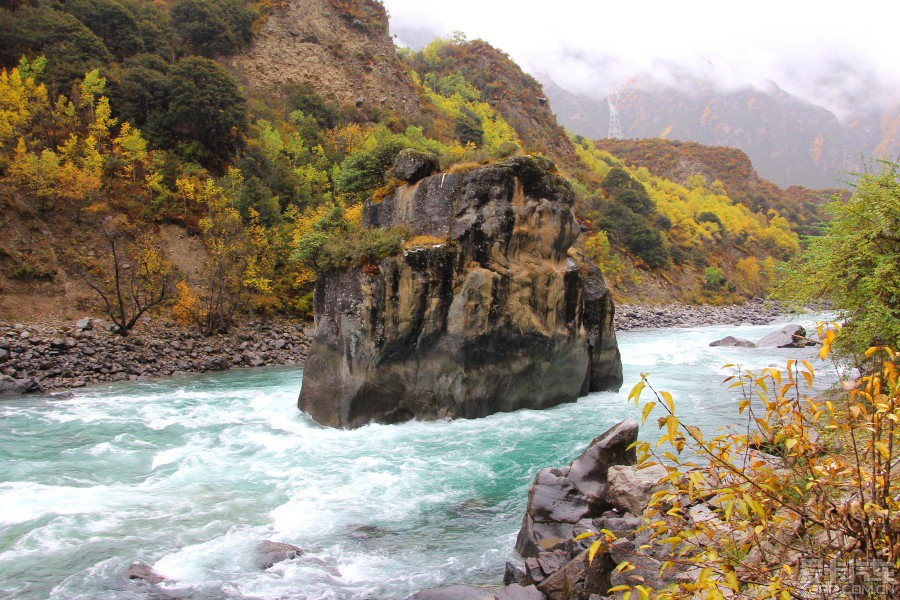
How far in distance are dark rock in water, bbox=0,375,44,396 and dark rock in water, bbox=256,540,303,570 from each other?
635 inches

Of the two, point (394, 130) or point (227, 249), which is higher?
point (394, 130)

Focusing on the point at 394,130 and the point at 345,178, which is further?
the point at 394,130

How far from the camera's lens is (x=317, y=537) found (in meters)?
9.63

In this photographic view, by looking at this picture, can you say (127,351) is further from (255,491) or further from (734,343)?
(734,343)

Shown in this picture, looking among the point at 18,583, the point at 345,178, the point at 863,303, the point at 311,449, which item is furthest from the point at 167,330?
the point at 863,303

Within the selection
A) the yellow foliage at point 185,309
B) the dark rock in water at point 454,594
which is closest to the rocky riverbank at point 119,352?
the yellow foliage at point 185,309

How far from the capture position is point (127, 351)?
24.2 meters

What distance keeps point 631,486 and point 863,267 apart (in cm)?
608

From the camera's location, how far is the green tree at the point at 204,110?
37281 mm

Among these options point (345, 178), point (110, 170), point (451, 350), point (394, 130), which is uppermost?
point (394, 130)

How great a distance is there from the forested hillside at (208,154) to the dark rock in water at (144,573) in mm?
10345

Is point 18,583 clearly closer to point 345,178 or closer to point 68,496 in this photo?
point 68,496

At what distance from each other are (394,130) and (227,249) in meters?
29.8

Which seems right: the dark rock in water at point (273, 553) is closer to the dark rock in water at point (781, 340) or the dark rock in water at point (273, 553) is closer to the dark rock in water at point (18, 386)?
the dark rock in water at point (18, 386)
